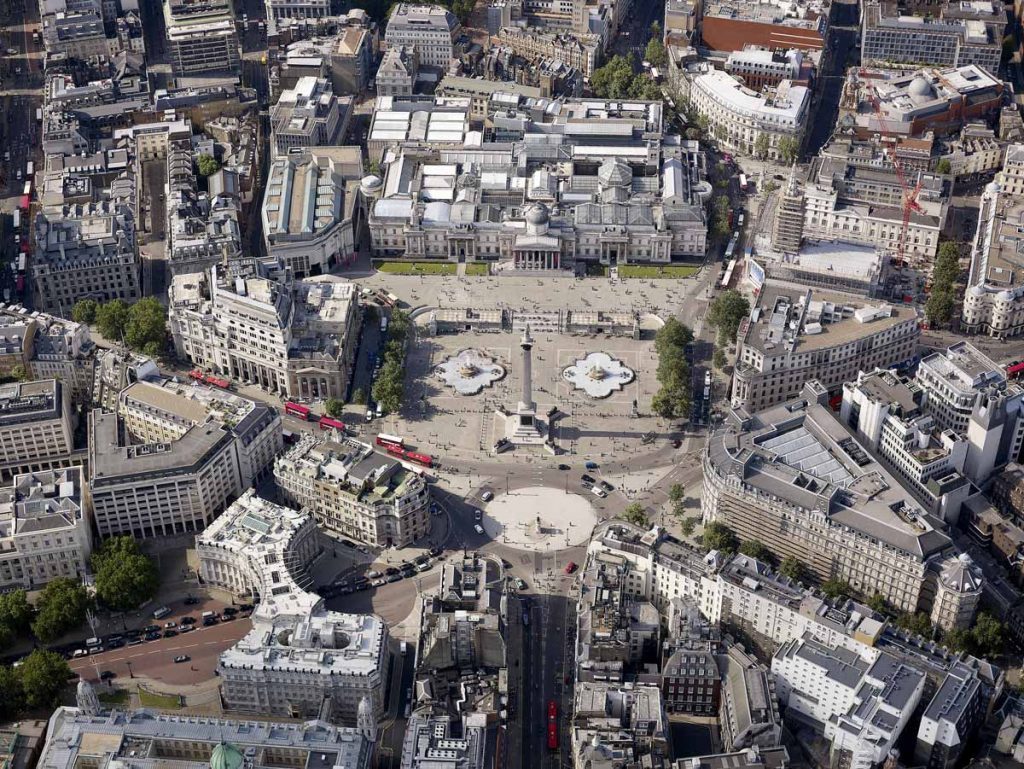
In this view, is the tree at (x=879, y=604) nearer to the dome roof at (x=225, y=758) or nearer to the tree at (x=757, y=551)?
the tree at (x=757, y=551)

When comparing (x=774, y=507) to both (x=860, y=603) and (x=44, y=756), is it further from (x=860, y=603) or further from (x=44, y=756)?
(x=44, y=756)

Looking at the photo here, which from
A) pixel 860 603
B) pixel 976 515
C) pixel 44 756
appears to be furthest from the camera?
pixel 976 515

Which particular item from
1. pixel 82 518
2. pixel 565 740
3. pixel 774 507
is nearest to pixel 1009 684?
pixel 774 507

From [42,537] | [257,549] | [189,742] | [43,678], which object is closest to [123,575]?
[42,537]

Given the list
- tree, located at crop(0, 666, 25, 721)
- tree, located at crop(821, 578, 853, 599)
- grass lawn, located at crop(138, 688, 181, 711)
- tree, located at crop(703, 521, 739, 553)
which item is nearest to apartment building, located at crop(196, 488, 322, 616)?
grass lawn, located at crop(138, 688, 181, 711)

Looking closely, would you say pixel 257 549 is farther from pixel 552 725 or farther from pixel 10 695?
pixel 552 725

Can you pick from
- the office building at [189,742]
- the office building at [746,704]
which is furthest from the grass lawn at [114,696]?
the office building at [746,704]

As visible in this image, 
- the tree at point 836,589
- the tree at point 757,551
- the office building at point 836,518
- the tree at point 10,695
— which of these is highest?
the office building at point 836,518
